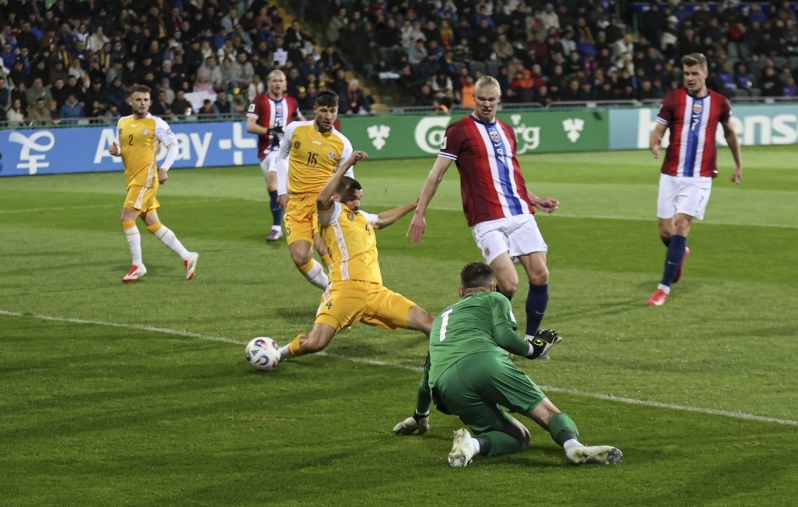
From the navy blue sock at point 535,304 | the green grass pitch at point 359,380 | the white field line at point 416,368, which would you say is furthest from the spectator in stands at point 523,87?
the navy blue sock at point 535,304

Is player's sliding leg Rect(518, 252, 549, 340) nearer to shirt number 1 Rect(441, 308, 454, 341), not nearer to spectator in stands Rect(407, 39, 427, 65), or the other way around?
shirt number 1 Rect(441, 308, 454, 341)

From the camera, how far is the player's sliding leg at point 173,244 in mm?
12016

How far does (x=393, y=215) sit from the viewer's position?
819 cm

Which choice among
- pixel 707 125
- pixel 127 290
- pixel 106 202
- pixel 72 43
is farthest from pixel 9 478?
pixel 72 43

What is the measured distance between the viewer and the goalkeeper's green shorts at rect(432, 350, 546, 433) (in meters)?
5.86

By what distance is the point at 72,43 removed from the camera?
26.5 metres

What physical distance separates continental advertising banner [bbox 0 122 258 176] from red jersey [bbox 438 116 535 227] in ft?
52.1

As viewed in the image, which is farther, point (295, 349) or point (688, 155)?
point (688, 155)

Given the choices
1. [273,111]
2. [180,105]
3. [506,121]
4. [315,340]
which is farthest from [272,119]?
[506,121]

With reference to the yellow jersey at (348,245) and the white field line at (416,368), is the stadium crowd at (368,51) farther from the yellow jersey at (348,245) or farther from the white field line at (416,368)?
the yellow jersey at (348,245)

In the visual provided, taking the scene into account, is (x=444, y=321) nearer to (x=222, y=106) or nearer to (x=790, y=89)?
(x=222, y=106)

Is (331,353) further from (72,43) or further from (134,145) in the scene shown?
(72,43)

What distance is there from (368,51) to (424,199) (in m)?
24.9

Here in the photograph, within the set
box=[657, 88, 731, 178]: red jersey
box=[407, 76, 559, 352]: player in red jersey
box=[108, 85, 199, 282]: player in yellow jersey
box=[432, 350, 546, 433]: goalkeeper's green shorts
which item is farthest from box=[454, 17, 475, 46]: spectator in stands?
box=[432, 350, 546, 433]: goalkeeper's green shorts
